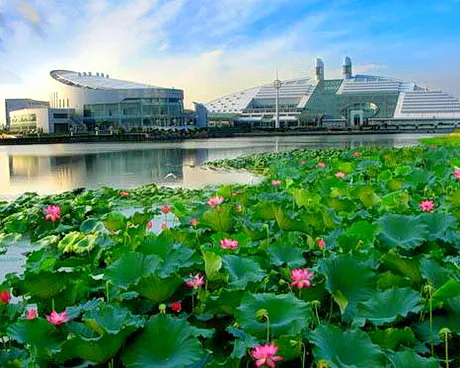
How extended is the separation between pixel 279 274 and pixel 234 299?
0.41 meters

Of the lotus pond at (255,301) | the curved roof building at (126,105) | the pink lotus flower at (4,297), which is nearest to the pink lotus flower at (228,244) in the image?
the lotus pond at (255,301)

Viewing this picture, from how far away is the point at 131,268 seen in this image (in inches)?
70.5

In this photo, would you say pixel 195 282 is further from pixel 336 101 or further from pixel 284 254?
pixel 336 101

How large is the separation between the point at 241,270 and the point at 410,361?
27.8 inches

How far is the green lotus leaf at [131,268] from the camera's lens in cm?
177

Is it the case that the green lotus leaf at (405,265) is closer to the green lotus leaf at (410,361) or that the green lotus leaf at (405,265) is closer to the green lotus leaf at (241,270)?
the green lotus leaf at (241,270)

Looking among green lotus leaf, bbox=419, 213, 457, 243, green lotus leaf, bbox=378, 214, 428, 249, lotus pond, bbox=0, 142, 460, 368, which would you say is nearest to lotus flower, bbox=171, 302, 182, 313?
lotus pond, bbox=0, 142, 460, 368

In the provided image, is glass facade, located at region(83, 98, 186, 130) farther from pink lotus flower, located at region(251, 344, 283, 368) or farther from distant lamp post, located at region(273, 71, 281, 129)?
pink lotus flower, located at region(251, 344, 283, 368)

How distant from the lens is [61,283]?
5.91ft

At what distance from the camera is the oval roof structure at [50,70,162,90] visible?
7788cm

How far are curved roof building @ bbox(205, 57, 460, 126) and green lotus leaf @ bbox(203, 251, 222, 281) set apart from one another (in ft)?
264

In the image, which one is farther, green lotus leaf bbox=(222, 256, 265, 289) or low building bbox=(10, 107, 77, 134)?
low building bbox=(10, 107, 77, 134)

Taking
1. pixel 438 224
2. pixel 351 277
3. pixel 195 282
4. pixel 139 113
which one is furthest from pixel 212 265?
pixel 139 113

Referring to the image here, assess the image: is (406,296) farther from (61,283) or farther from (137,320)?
(61,283)
